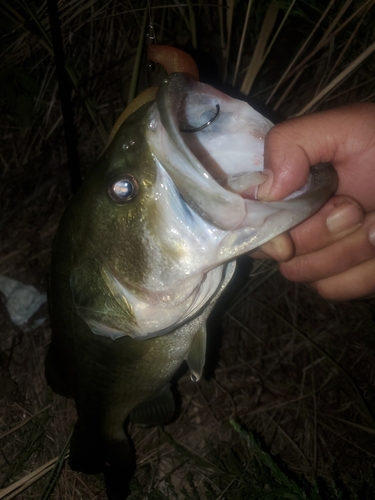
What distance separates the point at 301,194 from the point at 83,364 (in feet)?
4.32

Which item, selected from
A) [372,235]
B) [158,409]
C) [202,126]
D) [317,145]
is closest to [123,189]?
[202,126]

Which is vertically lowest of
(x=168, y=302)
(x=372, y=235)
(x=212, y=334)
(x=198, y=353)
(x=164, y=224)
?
(x=212, y=334)

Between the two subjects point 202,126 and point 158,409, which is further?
point 158,409

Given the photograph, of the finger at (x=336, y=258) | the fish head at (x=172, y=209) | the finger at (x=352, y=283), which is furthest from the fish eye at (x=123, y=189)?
the finger at (x=352, y=283)

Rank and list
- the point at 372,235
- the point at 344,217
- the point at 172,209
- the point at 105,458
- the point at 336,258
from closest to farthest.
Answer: the point at 172,209 → the point at 344,217 → the point at 372,235 → the point at 336,258 → the point at 105,458

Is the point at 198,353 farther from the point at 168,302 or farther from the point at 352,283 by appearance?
the point at 352,283

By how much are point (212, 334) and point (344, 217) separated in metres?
1.86

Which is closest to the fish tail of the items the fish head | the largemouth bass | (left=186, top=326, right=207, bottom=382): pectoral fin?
the largemouth bass

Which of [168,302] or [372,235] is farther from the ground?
[372,235]

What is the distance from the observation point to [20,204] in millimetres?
3469

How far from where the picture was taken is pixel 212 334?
10.8 feet

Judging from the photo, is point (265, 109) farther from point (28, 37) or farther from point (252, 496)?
point (252, 496)

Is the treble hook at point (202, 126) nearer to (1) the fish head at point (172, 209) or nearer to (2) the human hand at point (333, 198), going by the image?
(1) the fish head at point (172, 209)

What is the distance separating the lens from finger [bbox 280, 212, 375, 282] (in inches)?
69.9
